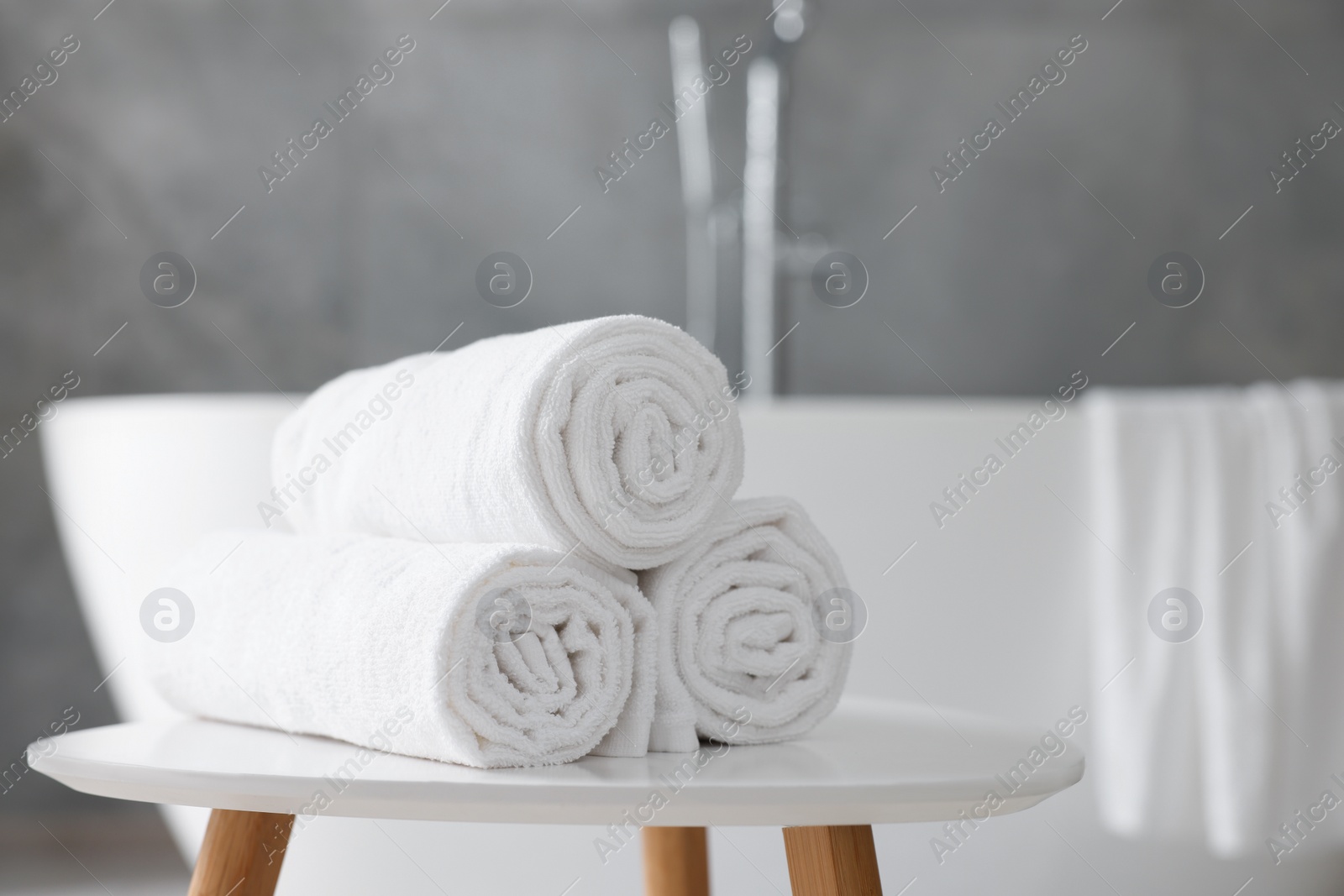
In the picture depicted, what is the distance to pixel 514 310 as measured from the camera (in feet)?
6.90

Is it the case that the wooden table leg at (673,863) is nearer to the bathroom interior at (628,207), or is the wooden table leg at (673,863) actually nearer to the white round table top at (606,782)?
the white round table top at (606,782)

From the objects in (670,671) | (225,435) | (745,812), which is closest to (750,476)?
(225,435)

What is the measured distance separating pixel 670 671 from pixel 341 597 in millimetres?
148

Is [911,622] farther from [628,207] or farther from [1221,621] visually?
[628,207]

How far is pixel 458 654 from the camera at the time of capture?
478 mm

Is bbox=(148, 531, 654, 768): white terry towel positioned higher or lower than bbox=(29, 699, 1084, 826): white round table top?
higher

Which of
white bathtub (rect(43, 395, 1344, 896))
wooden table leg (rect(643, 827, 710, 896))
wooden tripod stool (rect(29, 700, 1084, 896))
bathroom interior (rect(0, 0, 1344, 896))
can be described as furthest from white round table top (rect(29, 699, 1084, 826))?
bathroom interior (rect(0, 0, 1344, 896))

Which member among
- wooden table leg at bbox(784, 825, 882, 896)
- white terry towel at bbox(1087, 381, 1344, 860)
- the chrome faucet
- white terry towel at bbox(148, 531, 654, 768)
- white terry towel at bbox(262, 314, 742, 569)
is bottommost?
wooden table leg at bbox(784, 825, 882, 896)

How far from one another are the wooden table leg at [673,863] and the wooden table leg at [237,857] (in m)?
0.25

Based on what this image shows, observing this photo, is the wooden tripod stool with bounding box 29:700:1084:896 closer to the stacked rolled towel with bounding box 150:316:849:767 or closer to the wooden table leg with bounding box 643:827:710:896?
the stacked rolled towel with bounding box 150:316:849:767

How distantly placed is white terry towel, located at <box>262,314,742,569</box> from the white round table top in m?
0.10

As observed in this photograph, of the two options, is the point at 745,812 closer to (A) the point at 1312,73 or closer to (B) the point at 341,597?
(B) the point at 341,597

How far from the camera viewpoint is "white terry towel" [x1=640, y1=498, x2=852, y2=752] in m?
→ 0.54

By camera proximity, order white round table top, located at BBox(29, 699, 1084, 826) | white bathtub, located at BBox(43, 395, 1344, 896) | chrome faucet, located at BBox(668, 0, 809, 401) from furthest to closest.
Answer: chrome faucet, located at BBox(668, 0, 809, 401) → white bathtub, located at BBox(43, 395, 1344, 896) → white round table top, located at BBox(29, 699, 1084, 826)
